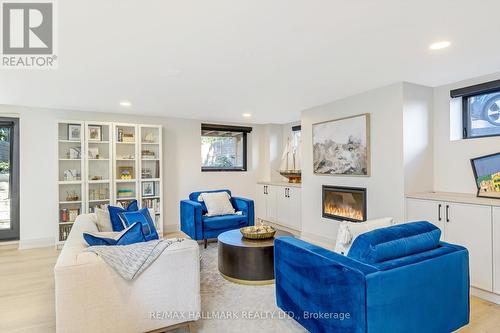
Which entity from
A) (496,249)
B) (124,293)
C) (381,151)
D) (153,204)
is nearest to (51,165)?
(153,204)

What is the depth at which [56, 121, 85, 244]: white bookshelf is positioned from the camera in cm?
467

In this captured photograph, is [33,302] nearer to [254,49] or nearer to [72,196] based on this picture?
[72,196]

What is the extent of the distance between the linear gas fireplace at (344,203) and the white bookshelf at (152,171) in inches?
116

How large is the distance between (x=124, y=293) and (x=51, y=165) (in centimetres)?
387

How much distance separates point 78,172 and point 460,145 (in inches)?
222

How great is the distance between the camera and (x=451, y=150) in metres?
3.56

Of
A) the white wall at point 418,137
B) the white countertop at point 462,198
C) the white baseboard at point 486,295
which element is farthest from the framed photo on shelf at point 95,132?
the white baseboard at point 486,295

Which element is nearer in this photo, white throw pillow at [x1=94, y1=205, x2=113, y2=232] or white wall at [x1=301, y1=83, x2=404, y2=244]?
white throw pillow at [x1=94, y1=205, x2=113, y2=232]

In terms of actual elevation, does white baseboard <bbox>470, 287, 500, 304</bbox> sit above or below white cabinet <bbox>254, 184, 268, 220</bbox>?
below

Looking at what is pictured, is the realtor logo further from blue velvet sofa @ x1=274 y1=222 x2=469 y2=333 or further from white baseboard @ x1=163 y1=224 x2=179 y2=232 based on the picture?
white baseboard @ x1=163 y1=224 x2=179 y2=232

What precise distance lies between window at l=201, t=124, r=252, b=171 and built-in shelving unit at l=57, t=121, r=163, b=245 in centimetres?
110

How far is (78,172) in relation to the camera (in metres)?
4.89

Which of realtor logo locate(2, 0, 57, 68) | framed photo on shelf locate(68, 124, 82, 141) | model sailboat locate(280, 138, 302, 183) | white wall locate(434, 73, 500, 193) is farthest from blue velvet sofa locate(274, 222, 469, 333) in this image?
framed photo on shelf locate(68, 124, 82, 141)

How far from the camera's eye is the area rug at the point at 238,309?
2.28 m
